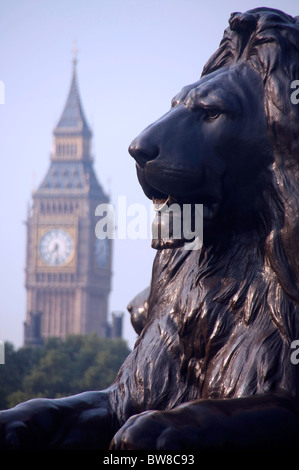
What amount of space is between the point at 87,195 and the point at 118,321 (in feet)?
29.7

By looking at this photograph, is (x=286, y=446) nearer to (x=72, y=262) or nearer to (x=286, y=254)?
(x=286, y=254)

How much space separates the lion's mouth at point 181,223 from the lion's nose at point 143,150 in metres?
0.10

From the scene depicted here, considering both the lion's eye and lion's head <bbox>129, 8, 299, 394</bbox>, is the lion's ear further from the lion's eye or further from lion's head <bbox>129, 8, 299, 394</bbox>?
the lion's eye

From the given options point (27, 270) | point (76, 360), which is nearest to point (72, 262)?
point (27, 270)

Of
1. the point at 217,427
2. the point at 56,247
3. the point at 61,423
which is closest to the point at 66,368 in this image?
the point at 56,247

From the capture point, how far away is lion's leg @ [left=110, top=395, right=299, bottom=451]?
1.76 meters

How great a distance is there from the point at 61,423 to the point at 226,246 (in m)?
0.52

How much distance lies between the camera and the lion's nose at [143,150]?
215 cm

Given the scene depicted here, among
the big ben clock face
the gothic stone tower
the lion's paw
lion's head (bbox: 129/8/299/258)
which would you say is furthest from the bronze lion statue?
the big ben clock face

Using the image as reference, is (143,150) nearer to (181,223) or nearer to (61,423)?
(181,223)

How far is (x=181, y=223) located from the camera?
2176 mm

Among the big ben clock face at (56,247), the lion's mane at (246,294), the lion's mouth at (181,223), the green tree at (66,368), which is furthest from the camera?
the big ben clock face at (56,247)

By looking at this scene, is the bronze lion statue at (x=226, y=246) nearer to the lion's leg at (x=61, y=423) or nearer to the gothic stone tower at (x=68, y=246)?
the lion's leg at (x=61, y=423)

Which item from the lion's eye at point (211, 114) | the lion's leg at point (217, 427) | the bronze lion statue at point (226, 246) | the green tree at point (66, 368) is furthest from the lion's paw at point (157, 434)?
the green tree at point (66, 368)
